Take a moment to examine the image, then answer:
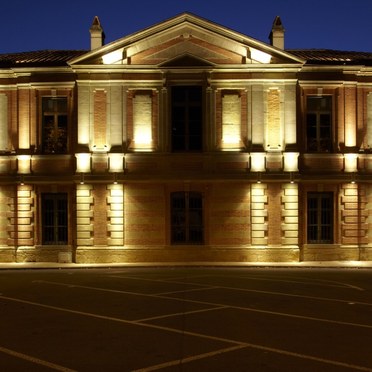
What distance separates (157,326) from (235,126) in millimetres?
15629

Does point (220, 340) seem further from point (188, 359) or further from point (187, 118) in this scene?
point (187, 118)

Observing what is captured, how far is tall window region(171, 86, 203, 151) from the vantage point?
25.6 metres

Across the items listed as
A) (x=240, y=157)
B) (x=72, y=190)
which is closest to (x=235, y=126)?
(x=240, y=157)

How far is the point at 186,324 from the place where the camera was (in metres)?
11.0

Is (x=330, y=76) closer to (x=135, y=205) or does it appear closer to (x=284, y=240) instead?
(x=284, y=240)

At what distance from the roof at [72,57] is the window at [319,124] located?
174 centimetres

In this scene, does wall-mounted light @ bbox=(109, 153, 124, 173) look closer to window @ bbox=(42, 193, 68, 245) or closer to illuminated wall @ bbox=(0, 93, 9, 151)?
window @ bbox=(42, 193, 68, 245)

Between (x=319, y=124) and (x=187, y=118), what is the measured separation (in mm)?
5859

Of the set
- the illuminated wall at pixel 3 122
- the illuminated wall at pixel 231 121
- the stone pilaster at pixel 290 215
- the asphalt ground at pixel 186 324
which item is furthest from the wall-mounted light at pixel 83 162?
the stone pilaster at pixel 290 215

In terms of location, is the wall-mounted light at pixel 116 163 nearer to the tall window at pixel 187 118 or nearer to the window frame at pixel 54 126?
the window frame at pixel 54 126

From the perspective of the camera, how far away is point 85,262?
25250 millimetres

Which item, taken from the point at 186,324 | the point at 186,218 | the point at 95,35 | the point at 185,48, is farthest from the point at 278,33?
the point at 186,324

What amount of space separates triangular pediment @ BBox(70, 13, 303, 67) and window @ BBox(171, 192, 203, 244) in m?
5.80

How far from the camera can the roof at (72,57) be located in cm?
2597
